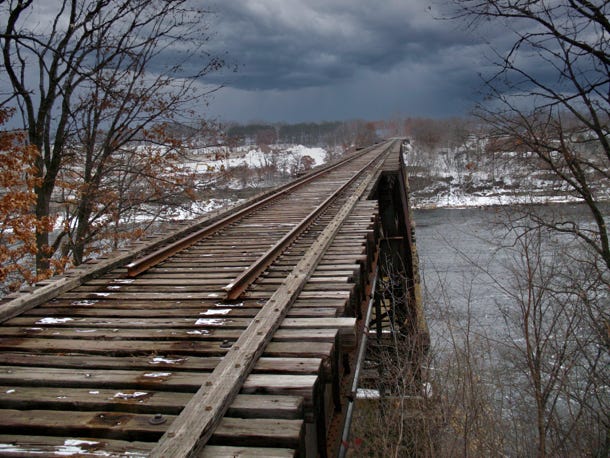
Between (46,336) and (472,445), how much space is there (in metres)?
7.23

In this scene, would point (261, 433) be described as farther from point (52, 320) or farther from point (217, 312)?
point (52, 320)

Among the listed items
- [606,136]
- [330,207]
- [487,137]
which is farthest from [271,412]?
[606,136]

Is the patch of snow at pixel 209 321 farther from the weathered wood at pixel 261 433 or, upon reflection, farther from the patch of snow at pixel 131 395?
the weathered wood at pixel 261 433

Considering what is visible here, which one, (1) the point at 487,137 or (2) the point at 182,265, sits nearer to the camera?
(2) the point at 182,265

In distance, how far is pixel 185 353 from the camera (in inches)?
125

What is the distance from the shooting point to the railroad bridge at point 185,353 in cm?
232

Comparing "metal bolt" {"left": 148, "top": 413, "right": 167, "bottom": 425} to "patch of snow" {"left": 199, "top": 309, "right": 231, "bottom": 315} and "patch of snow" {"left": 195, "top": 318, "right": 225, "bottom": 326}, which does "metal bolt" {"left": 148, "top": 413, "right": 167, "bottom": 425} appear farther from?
"patch of snow" {"left": 199, "top": 309, "right": 231, "bottom": 315}

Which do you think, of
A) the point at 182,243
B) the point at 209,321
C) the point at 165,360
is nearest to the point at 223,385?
the point at 165,360

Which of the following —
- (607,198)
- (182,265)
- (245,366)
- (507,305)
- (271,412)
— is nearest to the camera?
(271,412)

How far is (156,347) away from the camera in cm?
328

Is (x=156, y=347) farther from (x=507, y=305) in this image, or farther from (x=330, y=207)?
(x=507, y=305)

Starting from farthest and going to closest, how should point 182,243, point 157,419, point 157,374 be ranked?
point 182,243 < point 157,374 < point 157,419

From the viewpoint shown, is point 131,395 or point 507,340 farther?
point 507,340

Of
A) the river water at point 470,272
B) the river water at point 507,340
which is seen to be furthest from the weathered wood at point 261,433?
the river water at point 470,272
